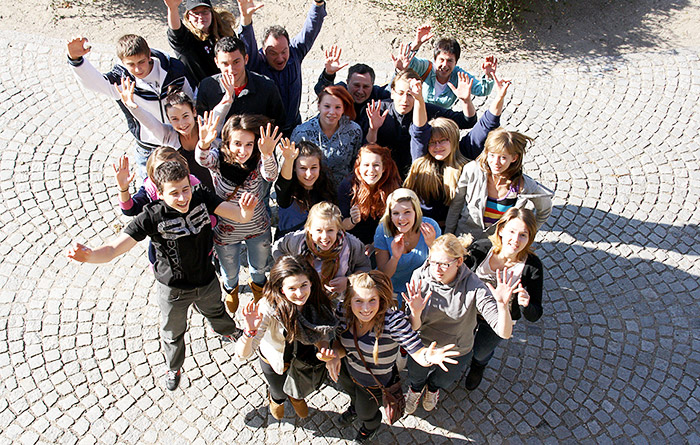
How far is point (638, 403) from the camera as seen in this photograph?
200 inches

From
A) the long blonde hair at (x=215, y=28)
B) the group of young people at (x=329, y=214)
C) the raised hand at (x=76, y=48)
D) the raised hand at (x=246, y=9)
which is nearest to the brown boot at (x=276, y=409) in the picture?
the group of young people at (x=329, y=214)

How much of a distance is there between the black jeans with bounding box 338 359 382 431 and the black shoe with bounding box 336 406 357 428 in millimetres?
186

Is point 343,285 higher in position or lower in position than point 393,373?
higher

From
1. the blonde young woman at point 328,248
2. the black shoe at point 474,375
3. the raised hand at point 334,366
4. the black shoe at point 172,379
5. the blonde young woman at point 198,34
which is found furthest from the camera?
the blonde young woman at point 198,34

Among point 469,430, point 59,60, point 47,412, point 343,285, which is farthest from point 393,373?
point 59,60

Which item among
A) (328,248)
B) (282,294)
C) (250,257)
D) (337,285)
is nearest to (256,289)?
(250,257)

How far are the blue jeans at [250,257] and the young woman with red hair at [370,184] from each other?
841mm

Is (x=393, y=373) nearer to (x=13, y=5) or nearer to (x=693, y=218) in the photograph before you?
(x=693, y=218)

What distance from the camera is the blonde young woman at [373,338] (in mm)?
3920

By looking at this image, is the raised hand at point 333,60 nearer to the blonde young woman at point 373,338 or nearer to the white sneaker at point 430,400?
the blonde young woman at point 373,338

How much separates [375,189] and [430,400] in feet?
6.19

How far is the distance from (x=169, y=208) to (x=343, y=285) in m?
1.45

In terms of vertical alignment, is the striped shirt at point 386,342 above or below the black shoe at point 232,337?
above

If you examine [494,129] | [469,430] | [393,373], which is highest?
[494,129]
